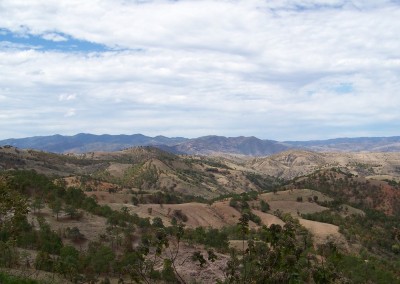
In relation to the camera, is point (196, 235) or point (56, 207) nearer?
point (56, 207)

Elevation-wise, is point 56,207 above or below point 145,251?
below

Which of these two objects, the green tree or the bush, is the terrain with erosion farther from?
the bush

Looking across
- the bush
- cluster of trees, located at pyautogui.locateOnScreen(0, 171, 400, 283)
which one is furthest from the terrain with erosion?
the bush

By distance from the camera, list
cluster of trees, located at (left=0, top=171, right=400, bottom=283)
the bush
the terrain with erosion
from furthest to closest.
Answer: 1. the bush
2. the terrain with erosion
3. cluster of trees, located at (left=0, top=171, right=400, bottom=283)

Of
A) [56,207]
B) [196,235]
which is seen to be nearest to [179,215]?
[196,235]

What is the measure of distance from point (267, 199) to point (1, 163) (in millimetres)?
124500

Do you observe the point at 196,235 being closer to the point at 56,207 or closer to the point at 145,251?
the point at 56,207

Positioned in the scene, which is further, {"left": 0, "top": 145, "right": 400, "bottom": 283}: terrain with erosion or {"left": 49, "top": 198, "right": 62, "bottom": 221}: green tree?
{"left": 49, "top": 198, "right": 62, "bottom": 221}: green tree

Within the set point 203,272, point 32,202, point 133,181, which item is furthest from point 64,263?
point 133,181

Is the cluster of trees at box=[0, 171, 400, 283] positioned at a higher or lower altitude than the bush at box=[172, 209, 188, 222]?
higher

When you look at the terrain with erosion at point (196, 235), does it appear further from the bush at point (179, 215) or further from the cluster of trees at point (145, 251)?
the bush at point (179, 215)

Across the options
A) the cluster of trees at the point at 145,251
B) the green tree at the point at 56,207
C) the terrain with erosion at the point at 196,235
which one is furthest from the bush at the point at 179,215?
the green tree at the point at 56,207

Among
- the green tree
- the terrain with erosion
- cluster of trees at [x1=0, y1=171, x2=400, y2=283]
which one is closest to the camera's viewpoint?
cluster of trees at [x1=0, y1=171, x2=400, y2=283]

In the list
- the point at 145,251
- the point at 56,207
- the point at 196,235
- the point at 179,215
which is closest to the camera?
the point at 145,251
